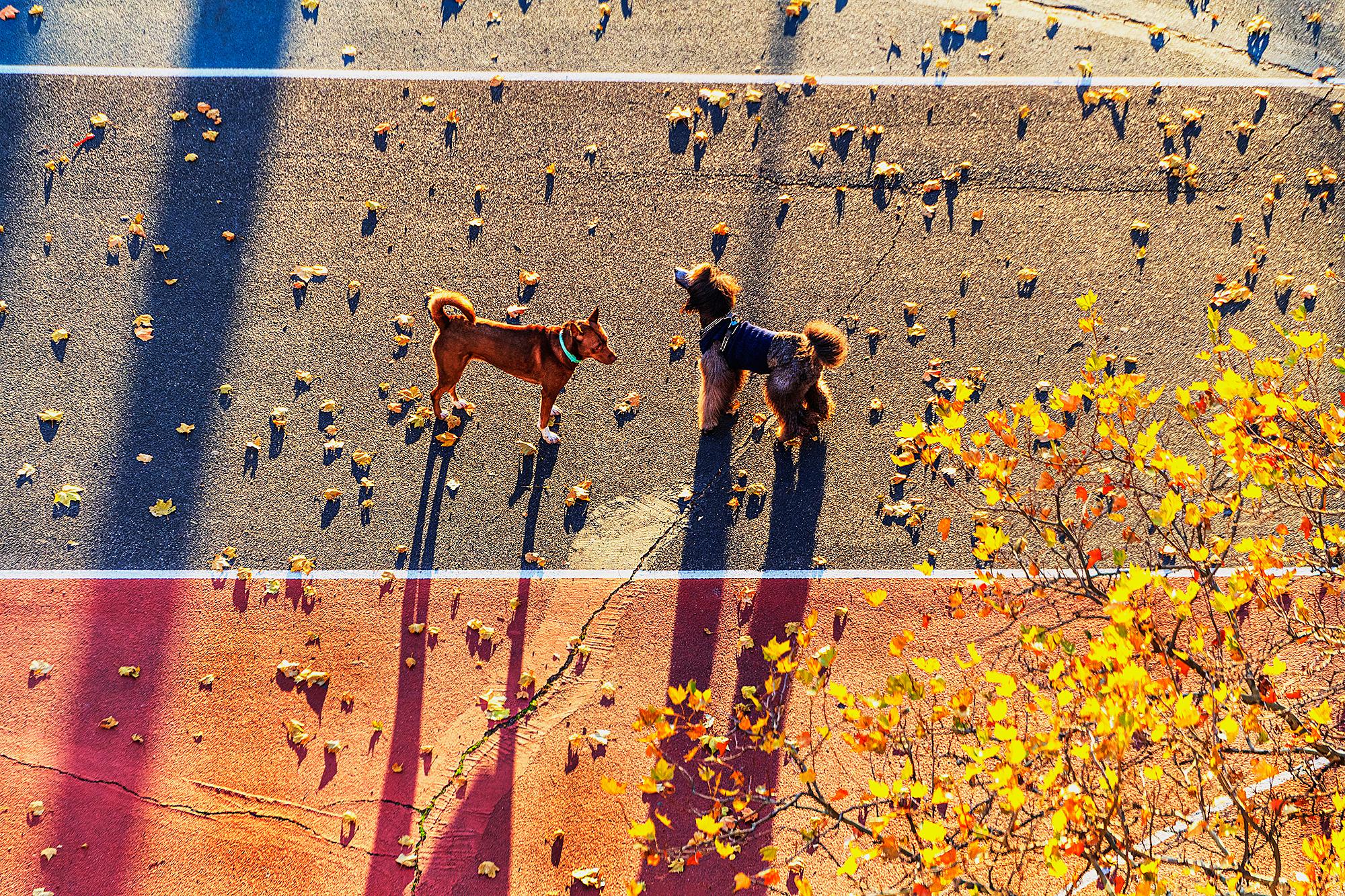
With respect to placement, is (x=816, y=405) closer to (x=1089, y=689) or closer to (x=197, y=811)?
(x=1089, y=689)

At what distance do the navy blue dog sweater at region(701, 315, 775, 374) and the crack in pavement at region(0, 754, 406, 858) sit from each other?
12.5ft

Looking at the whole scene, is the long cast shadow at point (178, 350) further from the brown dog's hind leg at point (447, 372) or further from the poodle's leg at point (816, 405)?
the poodle's leg at point (816, 405)

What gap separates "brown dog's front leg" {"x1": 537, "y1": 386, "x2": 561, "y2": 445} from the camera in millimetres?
5288

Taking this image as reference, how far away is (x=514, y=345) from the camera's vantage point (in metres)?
5.05

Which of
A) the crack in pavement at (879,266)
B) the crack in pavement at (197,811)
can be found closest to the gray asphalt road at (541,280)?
the crack in pavement at (879,266)

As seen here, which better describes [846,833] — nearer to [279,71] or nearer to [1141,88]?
[1141,88]

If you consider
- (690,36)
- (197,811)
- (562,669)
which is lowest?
(197,811)

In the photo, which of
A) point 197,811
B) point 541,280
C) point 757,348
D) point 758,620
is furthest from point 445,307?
point 197,811

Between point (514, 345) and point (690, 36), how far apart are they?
3.25 meters

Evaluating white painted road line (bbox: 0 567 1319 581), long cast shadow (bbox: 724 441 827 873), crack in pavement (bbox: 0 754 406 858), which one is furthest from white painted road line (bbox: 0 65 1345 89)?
crack in pavement (bbox: 0 754 406 858)

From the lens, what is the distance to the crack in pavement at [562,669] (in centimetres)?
516

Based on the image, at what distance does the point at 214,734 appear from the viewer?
5.27m

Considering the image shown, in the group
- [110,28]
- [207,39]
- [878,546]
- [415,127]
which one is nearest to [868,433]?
[878,546]

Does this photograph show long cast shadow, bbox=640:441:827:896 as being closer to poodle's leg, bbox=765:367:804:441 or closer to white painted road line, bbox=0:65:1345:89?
poodle's leg, bbox=765:367:804:441
